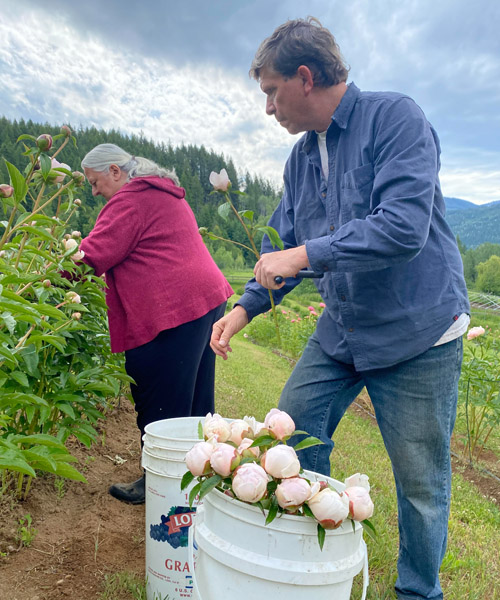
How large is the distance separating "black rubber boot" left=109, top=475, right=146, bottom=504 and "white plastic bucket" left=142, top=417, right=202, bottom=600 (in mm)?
788

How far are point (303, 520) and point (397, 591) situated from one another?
3.42ft

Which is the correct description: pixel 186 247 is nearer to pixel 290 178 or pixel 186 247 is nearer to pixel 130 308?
pixel 130 308

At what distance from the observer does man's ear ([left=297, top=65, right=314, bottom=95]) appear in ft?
5.05

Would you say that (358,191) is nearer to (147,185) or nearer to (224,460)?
(224,460)

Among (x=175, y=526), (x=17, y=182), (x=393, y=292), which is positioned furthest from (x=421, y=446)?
(x=17, y=182)

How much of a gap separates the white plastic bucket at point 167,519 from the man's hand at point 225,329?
34 centimetres

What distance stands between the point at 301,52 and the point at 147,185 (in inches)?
43.5

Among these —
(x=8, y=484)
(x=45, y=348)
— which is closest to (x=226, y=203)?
(x=45, y=348)

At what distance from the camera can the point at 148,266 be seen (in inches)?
92.1

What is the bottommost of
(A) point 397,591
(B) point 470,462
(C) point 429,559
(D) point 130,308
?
(B) point 470,462

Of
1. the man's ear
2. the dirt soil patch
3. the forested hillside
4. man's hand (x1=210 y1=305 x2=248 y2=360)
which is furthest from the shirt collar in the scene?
the forested hillside

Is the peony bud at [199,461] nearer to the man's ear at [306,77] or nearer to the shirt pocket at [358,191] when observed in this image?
the shirt pocket at [358,191]

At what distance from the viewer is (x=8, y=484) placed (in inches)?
83.4

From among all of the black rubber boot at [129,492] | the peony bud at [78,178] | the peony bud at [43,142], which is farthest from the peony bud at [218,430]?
the black rubber boot at [129,492]
